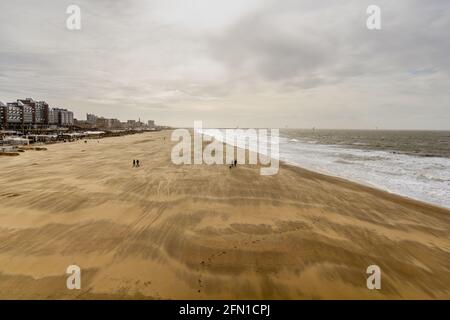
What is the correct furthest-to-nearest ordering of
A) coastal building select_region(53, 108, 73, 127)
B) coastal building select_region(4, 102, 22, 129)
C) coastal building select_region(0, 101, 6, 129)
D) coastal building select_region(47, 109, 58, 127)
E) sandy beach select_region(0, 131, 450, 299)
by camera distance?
coastal building select_region(53, 108, 73, 127)
coastal building select_region(47, 109, 58, 127)
coastal building select_region(4, 102, 22, 129)
coastal building select_region(0, 101, 6, 129)
sandy beach select_region(0, 131, 450, 299)

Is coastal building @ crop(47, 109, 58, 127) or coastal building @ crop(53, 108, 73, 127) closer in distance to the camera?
coastal building @ crop(47, 109, 58, 127)

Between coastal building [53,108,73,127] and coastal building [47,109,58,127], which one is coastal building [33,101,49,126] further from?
coastal building [53,108,73,127]

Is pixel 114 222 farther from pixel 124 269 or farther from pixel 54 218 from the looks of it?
pixel 124 269

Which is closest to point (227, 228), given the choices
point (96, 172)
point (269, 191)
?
point (269, 191)
